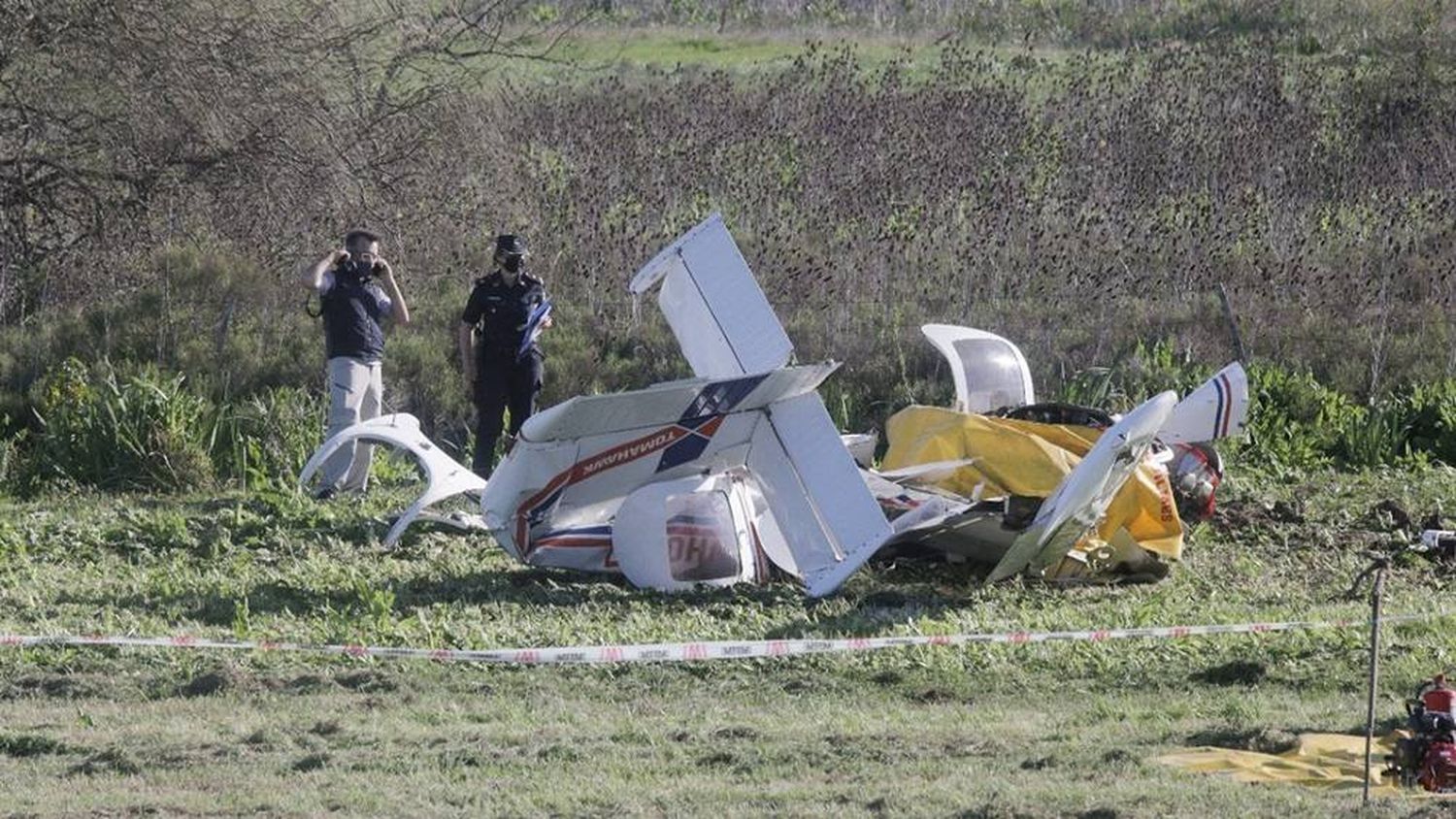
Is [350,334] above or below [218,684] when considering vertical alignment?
above

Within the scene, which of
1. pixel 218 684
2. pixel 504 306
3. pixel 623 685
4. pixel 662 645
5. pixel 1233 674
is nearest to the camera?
pixel 218 684

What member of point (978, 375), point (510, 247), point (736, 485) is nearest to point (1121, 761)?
point (736, 485)

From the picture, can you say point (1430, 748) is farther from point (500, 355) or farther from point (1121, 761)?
point (500, 355)

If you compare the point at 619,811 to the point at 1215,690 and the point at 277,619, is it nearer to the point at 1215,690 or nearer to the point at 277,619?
the point at 1215,690

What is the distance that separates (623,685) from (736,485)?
2.45 m

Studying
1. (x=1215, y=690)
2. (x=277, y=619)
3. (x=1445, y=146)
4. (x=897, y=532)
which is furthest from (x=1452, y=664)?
(x=1445, y=146)

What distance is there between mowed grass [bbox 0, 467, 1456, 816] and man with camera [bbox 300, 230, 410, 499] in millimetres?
519

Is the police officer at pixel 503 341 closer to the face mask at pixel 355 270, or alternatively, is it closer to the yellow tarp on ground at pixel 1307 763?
the face mask at pixel 355 270

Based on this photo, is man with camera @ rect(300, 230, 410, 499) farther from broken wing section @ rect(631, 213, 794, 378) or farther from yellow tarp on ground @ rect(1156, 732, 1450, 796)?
yellow tarp on ground @ rect(1156, 732, 1450, 796)

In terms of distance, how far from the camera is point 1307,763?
8055 millimetres

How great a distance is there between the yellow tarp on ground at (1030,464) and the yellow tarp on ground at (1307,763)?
13.5 feet

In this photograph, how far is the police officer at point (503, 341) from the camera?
1438 centimetres

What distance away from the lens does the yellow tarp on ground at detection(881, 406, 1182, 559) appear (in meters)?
12.6

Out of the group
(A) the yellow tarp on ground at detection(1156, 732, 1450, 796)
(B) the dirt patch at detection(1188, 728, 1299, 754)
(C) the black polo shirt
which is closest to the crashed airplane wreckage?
(C) the black polo shirt
